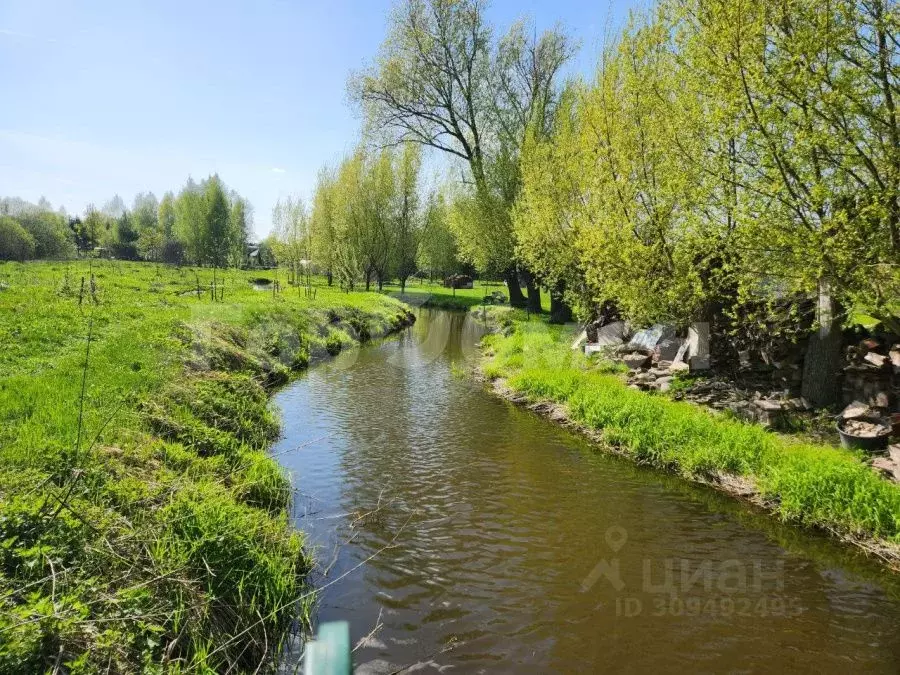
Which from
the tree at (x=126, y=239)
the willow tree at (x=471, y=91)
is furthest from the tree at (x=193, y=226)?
the willow tree at (x=471, y=91)

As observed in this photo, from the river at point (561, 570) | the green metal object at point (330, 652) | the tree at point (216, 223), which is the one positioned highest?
the tree at point (216, 223)

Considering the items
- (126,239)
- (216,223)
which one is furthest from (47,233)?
(216,223)

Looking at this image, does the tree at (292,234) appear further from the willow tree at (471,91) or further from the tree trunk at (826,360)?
the tree trunk at (826,360)

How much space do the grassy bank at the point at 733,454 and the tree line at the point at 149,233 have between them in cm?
5332

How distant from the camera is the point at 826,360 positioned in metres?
11.0

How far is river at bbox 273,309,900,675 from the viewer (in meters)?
5.12

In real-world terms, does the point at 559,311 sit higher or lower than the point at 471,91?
Result: lower

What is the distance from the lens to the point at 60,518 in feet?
15.5

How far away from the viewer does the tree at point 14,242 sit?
195 ft

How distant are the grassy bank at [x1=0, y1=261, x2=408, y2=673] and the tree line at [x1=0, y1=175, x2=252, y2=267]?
169 feet

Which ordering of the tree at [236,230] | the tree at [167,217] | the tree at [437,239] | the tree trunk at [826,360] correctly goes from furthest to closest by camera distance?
the tree at [167,217]
the tree at [236,230]
the tree at [437,239]
the tree trunk at [826,360]

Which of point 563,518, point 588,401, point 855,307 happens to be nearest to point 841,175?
point 855,307

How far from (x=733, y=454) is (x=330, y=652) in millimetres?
7447

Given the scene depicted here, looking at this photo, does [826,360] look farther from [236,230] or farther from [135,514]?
[236,230]
